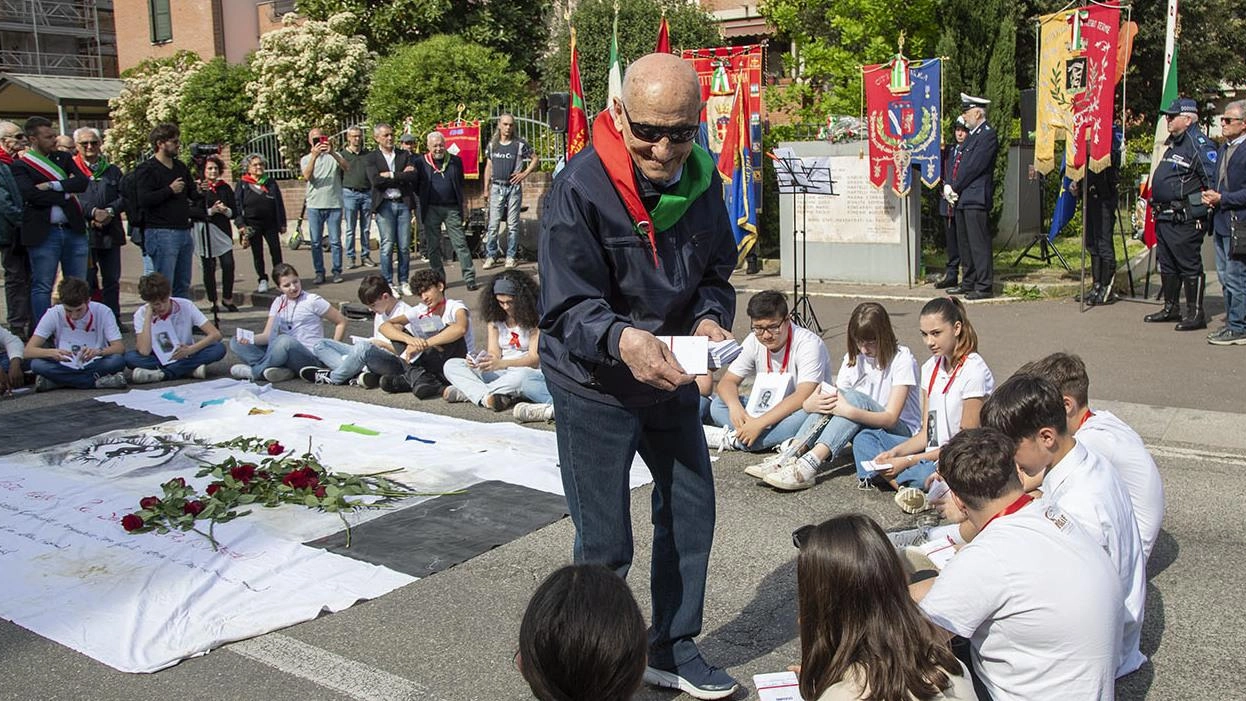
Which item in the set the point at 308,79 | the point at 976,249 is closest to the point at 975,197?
the point at 976,249

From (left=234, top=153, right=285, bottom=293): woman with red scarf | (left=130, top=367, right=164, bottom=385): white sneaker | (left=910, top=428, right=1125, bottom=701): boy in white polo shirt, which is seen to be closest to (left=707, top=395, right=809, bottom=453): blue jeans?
(left=910, top=428, right=1125, bottom=701): boy in white polo shirt

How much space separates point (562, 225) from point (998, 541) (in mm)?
1525

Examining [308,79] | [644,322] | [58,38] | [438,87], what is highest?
[58,38]

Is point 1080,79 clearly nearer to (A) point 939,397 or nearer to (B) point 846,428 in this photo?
(B) point 846,428

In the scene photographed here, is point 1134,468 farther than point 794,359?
No

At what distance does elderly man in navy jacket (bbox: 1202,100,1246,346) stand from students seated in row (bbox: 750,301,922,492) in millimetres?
4797

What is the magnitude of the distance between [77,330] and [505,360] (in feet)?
13.0

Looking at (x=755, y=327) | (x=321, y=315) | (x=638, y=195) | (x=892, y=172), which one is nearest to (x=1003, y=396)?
(x=638, y=195)

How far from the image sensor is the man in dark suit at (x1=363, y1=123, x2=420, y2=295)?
46.5 feet

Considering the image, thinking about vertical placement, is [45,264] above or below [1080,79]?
below

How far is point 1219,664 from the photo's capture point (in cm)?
394

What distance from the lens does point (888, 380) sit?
20.7ft

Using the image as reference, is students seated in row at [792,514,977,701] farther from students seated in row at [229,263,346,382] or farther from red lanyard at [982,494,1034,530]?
students seated in row at [229,263,346,382]

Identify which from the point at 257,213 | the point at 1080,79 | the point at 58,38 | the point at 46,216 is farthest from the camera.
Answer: the point at 58,38
